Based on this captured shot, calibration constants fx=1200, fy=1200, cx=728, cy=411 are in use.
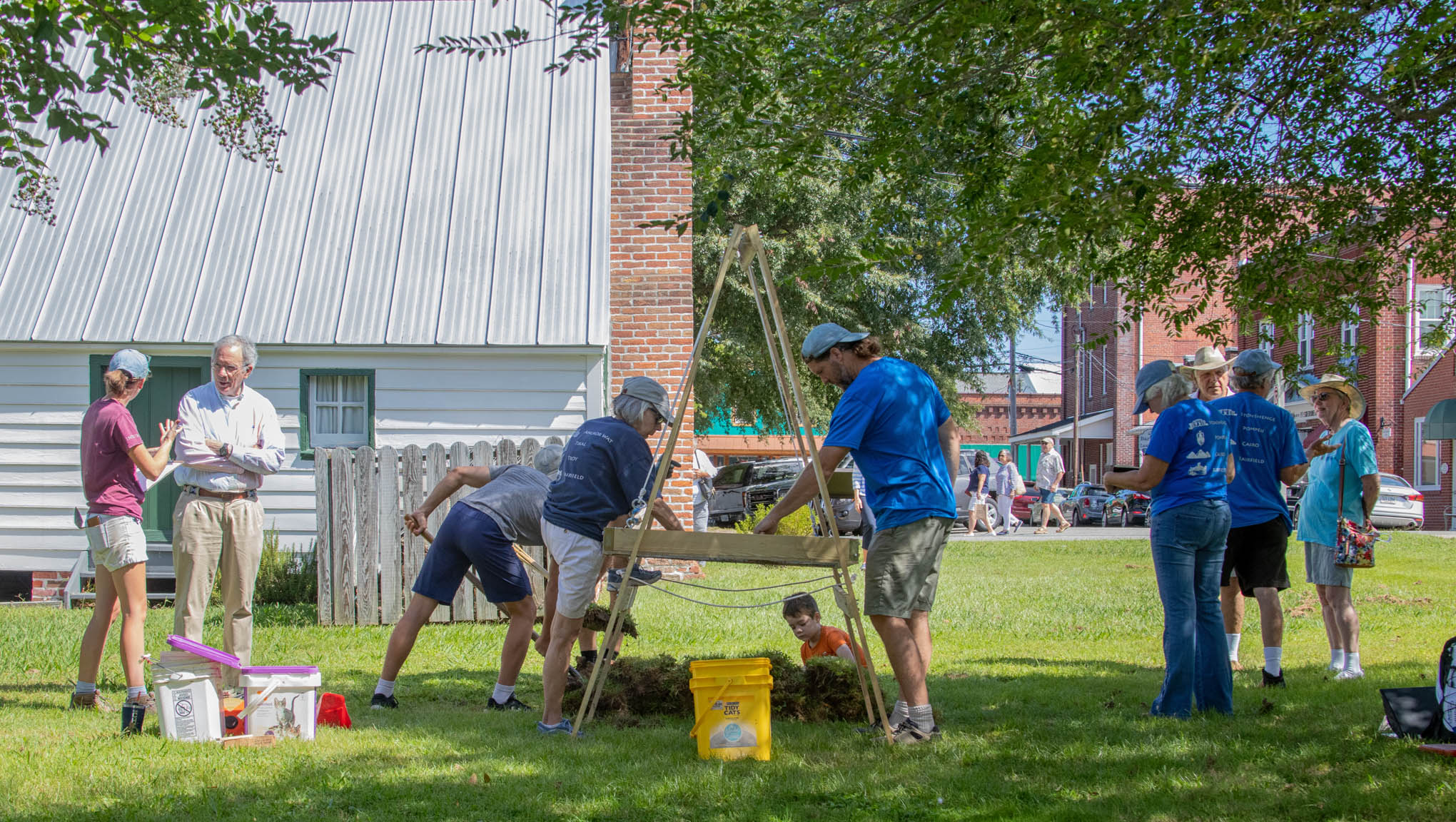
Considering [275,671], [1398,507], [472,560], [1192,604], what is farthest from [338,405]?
[1398,507]

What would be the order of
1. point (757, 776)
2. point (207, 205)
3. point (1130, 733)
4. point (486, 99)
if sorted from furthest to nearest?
1. point (486, 99)
2. point (207, 205)
3. point (1130, 733)
4. point (757, 776)

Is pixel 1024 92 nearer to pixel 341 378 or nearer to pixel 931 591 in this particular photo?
pixel 931 591

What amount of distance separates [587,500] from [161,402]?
8.19m

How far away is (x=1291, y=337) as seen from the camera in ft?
22.7

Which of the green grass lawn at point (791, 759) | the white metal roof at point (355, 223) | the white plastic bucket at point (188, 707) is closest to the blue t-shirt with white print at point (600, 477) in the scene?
the green grass lawn at point (791, 759)

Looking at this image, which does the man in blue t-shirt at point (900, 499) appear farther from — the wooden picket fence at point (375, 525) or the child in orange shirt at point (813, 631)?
the wooden picket fence at point (375, 525)

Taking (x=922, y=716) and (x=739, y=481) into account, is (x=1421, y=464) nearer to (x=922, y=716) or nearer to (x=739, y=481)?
(x=739, y=481)

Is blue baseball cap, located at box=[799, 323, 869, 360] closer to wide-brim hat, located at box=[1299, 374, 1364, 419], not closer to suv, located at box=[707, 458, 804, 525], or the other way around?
wide-brim hat, located at box=[1299, 374, 1364, 419]

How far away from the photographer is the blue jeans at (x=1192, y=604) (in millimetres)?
5707

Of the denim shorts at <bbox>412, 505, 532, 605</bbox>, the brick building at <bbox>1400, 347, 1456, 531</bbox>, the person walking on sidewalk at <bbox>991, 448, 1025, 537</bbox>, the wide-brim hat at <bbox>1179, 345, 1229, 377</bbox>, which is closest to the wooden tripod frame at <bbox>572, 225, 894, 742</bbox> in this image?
the denim shorts at <bbox>412, 505, 532, 605</bbox>

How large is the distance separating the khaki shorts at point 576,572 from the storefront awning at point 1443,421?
89.6 ft

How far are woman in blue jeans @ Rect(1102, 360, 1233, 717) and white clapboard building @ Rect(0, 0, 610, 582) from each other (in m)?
6.91

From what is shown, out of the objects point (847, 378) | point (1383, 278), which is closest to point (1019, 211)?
point (847, 378)

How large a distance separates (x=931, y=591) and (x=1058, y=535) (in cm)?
1919
